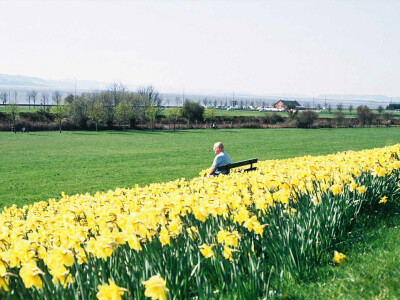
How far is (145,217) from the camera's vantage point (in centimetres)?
412

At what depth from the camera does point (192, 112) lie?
8119 cm

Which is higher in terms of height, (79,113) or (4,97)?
(4,97)

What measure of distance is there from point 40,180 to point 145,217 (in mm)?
18047

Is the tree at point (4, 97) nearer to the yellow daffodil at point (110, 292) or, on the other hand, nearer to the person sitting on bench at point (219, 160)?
the person sitting on bench at point (219, 160)

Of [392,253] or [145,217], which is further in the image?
[392,253]

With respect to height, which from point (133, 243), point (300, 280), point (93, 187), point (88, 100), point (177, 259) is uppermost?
point (88, 100)

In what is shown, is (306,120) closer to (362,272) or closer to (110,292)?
(362,272)

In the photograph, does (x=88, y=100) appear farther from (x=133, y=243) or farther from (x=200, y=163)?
(x=133, y=243)

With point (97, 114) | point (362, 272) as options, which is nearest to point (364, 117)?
point (97, 114)

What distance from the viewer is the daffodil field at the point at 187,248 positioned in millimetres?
3080

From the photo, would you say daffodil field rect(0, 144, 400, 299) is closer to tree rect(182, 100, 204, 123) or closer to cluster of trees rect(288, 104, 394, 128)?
cluster of trees rect(288, 104, 394, 128)

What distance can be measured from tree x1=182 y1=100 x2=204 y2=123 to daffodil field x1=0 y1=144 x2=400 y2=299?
75.7 meters

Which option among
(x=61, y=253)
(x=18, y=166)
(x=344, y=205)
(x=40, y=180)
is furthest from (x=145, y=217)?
(x=18, y=166)

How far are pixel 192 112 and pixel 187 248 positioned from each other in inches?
3070
